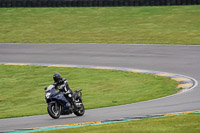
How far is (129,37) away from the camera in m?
35.7

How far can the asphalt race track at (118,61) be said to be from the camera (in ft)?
46.2

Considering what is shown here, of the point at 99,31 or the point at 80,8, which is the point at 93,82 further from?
the point at 80,8

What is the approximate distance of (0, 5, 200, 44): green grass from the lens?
117 feet

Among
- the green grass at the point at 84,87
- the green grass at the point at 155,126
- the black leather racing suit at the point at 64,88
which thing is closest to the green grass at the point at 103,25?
the green grass at the point at 84,87

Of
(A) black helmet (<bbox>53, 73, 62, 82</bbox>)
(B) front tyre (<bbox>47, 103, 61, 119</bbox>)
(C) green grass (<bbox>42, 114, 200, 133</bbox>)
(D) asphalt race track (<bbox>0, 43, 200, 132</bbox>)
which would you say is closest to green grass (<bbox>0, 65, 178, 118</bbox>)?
(D) asphalt race track (<bbox>0, 43, 200, 132</bbox>)

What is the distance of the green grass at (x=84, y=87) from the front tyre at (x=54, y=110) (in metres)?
1.63

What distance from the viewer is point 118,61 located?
27109 mm

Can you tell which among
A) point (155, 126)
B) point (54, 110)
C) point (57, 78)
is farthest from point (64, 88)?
point (155, 126)

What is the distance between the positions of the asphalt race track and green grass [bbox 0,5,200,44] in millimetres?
2414

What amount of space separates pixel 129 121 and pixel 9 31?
28776mm

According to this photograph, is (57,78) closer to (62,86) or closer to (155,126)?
(62,86)

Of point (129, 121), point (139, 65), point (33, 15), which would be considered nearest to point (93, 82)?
point (139, 65)

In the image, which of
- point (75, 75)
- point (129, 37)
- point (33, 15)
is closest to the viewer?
point (75, 75)

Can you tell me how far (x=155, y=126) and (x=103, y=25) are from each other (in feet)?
96.2
